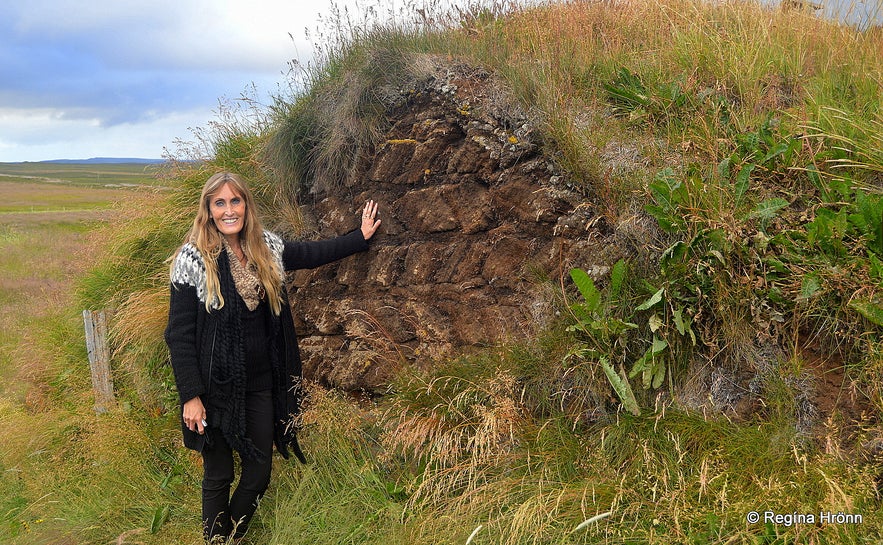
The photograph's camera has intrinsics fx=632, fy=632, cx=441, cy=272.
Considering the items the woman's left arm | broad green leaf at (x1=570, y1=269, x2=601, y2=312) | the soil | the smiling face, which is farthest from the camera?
the woman's left arm

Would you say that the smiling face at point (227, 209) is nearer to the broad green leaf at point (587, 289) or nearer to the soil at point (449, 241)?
the soil at point (449, 241)

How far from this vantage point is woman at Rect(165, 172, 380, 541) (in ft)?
12.2

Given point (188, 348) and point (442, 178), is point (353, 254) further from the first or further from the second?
point (188, 348)

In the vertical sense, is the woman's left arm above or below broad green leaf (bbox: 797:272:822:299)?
above

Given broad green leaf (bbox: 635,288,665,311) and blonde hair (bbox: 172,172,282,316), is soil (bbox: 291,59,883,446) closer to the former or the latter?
broad green leaf (bbox: 635,288,665,311)

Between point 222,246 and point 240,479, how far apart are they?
145cm

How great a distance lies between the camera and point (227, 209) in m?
3.82

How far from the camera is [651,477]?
10.0 feet

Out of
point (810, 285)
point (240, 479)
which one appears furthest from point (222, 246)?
point (810, 285)

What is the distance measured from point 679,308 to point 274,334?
243 centimetres

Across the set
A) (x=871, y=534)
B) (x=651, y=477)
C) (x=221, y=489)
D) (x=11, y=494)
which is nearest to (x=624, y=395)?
(x=651, y=477)

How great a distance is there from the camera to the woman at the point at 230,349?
3.71m

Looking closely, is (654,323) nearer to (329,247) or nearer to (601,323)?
(601,323)

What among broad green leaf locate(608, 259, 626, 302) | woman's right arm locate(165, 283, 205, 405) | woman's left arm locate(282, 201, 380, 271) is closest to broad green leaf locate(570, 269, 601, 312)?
broad green leaf locate(608, 259, 626, 302)
